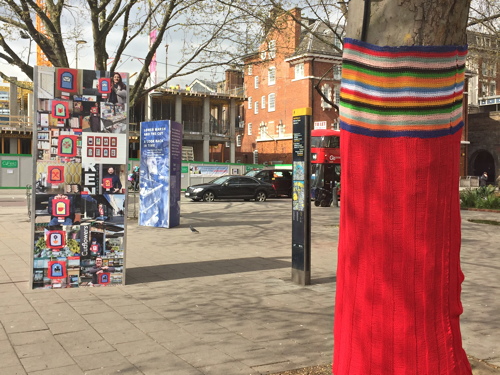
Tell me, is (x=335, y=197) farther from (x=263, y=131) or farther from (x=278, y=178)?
(x=263, y=131)

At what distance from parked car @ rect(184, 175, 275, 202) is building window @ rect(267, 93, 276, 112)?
26.0 m

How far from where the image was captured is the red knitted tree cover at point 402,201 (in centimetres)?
265

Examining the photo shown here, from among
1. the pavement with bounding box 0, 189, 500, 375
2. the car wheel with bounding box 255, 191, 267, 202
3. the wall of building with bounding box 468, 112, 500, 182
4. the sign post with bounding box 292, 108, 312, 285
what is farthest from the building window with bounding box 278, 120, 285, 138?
the sign post with bounding box 292, 108, 312, 285

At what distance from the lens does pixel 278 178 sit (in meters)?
33.2

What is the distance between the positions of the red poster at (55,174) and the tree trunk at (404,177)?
5.36 meters

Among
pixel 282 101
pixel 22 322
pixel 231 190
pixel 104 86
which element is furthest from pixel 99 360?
pixel 282 101

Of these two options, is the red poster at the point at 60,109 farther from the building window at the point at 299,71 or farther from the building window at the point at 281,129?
the building window at the point at 281,129

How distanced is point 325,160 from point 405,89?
27724 millimetres

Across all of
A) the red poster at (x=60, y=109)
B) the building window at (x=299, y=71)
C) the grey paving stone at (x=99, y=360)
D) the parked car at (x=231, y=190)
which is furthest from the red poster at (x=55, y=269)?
the building window at (x=299, y=71)

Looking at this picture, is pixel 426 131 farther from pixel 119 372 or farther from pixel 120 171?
pixel 120 171

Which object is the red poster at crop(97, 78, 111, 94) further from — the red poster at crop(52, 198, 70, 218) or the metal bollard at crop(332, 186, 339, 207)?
the metal bollard at crop(332, 186, 339, 207)

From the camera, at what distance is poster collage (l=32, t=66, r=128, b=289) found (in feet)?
23.5

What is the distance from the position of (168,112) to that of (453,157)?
51.4 meters

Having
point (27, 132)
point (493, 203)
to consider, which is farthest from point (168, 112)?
point (493, 203)
